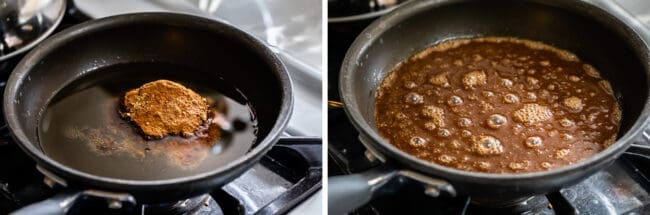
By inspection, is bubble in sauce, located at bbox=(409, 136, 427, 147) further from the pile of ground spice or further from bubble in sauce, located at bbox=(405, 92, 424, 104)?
the pile of ground spice

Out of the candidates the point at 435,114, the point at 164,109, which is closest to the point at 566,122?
the point at 435,114

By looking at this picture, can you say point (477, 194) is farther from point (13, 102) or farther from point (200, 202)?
point (13, 102)

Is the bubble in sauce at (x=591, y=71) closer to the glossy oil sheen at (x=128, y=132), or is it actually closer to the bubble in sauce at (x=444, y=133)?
the bubble in sauce at (x=444, y=133)

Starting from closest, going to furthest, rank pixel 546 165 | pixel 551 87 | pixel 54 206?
pixel 54 206
pixel 546 165
pixel 551 87

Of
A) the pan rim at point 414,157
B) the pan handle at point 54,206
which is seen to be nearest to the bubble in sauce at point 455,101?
the pan rim at point 414,157

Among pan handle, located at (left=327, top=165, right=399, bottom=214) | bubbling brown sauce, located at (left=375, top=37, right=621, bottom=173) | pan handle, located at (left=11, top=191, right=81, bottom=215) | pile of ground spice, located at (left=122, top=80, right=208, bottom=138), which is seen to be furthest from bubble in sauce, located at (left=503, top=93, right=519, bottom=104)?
pan handle, located at (left=11, top=191, right=81, bottom=215)

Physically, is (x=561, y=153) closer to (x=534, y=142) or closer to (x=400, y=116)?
(x=534, y=142)
